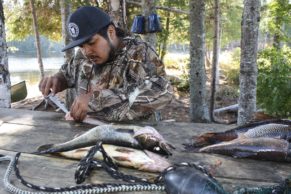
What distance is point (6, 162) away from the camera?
2.24 m

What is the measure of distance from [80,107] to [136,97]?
19.6 inches

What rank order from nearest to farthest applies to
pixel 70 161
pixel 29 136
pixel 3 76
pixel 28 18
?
pixel 70 161
pixel 29 136
pixel 3 76
pixel 28 18

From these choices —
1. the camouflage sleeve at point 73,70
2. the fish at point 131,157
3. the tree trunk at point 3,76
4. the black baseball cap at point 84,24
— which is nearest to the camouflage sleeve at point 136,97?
the black baseball cap at point 84,24

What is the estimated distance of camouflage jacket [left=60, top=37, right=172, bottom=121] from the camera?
10.7 feet

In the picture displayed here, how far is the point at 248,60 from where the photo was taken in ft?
21.8

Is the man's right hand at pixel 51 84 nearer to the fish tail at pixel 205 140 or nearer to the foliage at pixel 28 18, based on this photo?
the fish tail at pixel 205 140

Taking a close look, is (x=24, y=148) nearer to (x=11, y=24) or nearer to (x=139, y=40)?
(x=139, y=40)

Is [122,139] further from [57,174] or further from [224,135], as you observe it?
[224,135]

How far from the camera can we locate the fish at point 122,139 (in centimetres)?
224

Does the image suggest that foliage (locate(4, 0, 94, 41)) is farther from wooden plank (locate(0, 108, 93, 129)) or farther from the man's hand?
the man's hand

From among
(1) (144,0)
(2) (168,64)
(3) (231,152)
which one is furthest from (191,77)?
(2) (168,64)

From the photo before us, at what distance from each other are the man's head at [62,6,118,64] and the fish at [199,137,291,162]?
1421mm

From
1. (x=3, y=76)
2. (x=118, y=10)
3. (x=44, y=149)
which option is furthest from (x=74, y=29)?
(x=118, y=10)

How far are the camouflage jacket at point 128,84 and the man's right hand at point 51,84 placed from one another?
21 centimetres
